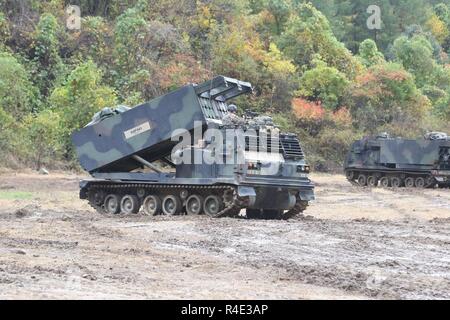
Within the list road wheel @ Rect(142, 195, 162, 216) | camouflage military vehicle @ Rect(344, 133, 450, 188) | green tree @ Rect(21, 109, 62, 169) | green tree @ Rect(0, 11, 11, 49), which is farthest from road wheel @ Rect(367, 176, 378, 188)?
road wheel @ Rect(142, 195, 162, 216)

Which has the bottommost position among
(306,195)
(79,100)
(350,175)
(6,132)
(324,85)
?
(306,195)

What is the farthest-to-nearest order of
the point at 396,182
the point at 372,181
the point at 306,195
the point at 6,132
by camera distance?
1. the point at 372,181
2. the point at 396,182
3. the point at 6,132
4. the point at 306,195

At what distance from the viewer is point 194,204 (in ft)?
65.7

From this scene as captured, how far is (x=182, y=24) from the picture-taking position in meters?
50.3

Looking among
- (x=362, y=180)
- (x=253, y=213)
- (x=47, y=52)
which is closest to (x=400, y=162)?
(x=362, y=180)

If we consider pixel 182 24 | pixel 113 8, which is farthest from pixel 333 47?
pixel 113 8

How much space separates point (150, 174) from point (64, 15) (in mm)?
29745

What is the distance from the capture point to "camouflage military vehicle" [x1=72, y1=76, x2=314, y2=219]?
19234 millimetres

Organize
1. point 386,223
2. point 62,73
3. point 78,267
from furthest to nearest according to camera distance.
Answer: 1. point 62,73
2. point 386,223
3. point 78,267

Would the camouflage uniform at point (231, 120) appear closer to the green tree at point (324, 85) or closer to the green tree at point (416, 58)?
the green tree at point (324, 85)

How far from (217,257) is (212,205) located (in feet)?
24.6

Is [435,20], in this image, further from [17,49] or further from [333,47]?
[17,49]

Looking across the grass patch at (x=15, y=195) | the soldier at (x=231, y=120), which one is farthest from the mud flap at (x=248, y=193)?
the grass patch at (x=15, y=195)

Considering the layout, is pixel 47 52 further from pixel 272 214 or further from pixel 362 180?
pixel 272 214
